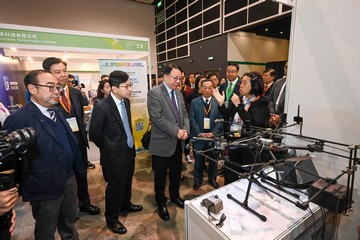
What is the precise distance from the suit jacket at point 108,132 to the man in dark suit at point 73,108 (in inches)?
11.1

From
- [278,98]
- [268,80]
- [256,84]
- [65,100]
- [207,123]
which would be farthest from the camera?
[268,80]

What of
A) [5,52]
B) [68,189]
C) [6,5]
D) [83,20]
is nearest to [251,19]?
[68,189]

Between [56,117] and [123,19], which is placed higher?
[123,19]

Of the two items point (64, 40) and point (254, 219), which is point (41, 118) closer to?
point (254, 219)

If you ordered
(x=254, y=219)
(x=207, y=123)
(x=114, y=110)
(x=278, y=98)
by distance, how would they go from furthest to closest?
(x=278, y=98)
(x=207, y=123)
(x=114, y=110)
(x=254, y=219)

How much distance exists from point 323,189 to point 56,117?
1.74 m

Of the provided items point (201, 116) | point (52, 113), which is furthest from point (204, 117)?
point (52, 113)

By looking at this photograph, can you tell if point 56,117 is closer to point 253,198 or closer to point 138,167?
point 253,198

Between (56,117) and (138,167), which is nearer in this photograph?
(56,117)

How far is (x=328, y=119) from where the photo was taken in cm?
134

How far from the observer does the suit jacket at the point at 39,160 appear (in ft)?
3.88

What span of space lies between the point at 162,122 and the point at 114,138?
0.48 m

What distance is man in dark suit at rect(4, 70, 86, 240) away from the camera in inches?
46.9

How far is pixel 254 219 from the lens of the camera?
1.01 meters
